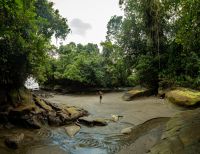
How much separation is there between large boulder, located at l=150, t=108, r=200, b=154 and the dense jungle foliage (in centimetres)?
439

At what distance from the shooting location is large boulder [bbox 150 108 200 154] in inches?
331

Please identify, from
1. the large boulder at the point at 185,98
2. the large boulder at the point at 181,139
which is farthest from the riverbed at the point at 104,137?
the large boulder at the point at 181,139

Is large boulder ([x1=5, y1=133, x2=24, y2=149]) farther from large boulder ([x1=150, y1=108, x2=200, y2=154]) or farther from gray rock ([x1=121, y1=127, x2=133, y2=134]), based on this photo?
large boulder ([x1=150, y1=108, x2=200, y2=154])

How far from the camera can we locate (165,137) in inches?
411

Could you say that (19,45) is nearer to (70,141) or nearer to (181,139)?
(70,141)

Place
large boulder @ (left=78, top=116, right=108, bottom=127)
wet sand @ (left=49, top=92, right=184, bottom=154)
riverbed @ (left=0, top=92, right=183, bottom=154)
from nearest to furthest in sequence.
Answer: wet sand @ (left=49, top=92, right=184, bottom=154)
riverbed @ (left=0, top=92, right=183, bottom=154)
large boulder @ (left=78, top=116, right=108, bottom=127)

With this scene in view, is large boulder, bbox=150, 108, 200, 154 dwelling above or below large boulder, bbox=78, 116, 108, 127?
above

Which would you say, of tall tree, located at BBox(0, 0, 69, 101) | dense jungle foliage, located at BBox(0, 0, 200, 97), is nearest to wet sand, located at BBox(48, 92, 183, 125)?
dense jungle foliage, located at BBox(0, 0, 200, 97)

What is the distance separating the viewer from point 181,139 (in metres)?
9.33

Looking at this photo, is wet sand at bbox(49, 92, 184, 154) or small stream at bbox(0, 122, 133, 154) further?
small stream at bbox(0, 122, 133, 154)

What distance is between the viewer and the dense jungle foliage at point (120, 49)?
13.3 metres

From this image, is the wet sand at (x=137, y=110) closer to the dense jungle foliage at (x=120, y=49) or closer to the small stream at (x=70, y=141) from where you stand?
the small stream at (x=70, y=141)

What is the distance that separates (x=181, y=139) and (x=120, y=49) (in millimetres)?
19779

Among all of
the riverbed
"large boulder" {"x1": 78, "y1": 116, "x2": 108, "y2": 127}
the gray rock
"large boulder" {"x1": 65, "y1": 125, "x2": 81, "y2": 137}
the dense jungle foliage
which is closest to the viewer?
the riverbed
